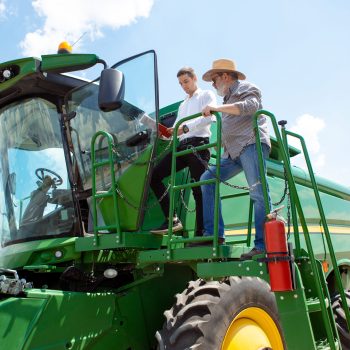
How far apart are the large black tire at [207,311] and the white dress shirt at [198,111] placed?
52.6 inches

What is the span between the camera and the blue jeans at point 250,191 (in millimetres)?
3541

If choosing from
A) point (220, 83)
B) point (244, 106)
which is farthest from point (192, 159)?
point (244, 106)

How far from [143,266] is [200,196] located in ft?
2.61

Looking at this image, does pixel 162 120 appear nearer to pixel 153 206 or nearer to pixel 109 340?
pixel 153 206

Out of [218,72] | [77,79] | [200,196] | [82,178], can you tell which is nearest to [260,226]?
[200,196]

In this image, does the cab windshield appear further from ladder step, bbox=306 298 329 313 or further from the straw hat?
ladder step, bbox=306 298 329 313

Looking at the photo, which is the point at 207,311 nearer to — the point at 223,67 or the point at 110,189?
the point at 110,189

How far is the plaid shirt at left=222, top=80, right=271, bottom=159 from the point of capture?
3730 mm

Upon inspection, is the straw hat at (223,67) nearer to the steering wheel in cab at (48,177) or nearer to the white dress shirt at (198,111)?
the white dress shirt at (198,111)

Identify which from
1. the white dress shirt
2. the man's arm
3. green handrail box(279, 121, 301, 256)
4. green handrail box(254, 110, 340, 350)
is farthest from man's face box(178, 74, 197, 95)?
green handrail box(254, 110, 340, 350)

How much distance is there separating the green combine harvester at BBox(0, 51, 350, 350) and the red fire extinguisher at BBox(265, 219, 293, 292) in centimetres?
27

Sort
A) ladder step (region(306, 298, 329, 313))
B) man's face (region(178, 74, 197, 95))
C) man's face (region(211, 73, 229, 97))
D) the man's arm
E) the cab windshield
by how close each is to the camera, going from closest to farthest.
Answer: ladder step (region(306, 298, 329, 313)) < the man's arm < man's face (region(211, 73, 229, 97)) < the cab windshield < man's face (region(178, 74, 197, 95))

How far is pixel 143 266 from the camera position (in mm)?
3908

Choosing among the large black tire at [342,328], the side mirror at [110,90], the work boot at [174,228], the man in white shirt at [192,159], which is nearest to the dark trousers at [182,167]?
the man in white shirt at [192,159]
